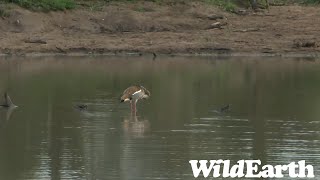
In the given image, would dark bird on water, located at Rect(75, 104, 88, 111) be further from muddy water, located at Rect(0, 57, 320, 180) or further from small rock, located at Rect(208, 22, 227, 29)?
small rock, located at Rect(208, 22, 227, 29)

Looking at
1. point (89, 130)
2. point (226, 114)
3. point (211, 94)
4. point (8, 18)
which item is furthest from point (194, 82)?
point (8, 18)

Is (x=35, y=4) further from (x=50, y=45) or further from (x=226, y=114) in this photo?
(x=226, y=114)

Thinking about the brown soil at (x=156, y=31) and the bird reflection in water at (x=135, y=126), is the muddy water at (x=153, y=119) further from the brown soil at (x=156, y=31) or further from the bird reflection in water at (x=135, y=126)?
the brown soil at (x=156, y=31)

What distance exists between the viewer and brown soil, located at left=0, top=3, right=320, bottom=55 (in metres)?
29.4

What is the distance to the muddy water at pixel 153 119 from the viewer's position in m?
12.5

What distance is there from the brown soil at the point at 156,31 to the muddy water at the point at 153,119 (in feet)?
9.13

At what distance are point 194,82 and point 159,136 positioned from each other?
314 inches

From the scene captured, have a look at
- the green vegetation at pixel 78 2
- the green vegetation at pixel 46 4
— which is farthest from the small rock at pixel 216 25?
the green vegetation at pixel 46 4

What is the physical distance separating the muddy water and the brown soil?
9.13 feet

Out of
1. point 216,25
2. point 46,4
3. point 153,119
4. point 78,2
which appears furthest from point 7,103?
point 78,2

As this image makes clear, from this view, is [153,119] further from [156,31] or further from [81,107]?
[156,31]

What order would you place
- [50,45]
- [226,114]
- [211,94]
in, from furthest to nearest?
[50,45] < [211,94] < [226,114]

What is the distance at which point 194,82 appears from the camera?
2242cm

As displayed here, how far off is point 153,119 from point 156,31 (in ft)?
49.0
